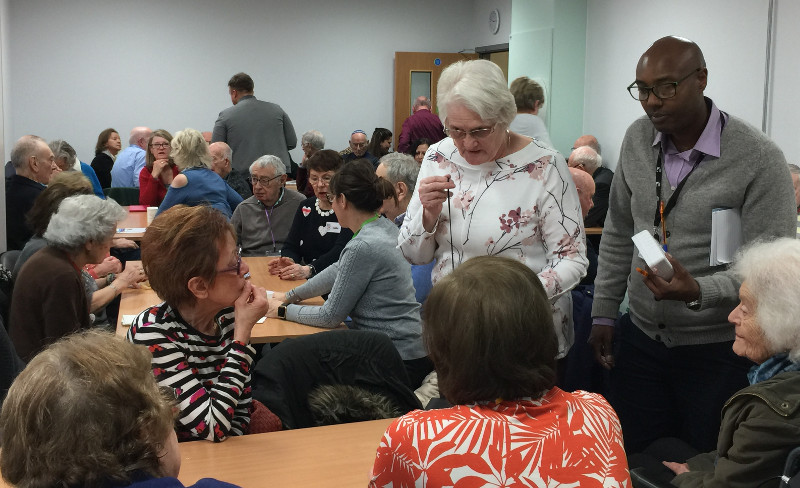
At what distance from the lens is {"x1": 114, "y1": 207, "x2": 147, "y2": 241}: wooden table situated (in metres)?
5.32

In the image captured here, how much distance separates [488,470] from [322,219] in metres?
3.55

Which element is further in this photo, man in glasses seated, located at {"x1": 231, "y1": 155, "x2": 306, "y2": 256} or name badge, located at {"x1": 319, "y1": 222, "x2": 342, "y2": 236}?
man in glasses seated, located at {"x1": 231, "y1": 155, "x2": 306, "y2": 256}

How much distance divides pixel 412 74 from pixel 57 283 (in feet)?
29.2

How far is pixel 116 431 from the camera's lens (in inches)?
44.4

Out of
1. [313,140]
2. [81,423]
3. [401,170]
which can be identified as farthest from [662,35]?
[81,423]

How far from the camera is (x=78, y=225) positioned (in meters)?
3.21

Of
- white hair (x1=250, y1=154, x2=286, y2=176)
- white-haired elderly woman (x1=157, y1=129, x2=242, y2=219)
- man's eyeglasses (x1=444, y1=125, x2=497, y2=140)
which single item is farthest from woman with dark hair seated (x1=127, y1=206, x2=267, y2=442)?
white-haired elderly woman (x1=157, y1=129, x2=242, y2=219)

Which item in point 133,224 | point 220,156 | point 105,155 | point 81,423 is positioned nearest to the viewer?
point 81,423

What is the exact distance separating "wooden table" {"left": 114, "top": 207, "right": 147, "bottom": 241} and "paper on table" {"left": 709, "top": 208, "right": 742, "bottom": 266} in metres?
3.84

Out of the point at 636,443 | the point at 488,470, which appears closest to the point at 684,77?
the point at 636,443

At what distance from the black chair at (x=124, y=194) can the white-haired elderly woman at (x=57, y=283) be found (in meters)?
4.30

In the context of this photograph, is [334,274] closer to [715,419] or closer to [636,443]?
[636,443]

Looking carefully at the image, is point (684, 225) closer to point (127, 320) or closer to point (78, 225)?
point (127, 320)

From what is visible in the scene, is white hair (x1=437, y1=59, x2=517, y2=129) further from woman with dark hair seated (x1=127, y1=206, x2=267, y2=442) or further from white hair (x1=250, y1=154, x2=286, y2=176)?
white hair (x1=250, y1=154, x2=286, y2=176)
